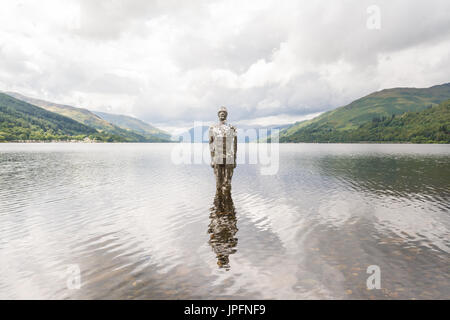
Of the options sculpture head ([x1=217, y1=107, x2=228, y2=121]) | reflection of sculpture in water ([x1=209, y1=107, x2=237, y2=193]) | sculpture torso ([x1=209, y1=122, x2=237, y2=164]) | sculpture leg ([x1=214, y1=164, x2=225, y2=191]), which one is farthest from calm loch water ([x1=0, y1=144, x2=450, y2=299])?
sculpture head ([x1=217, y1=107, x2=228, y2=121])

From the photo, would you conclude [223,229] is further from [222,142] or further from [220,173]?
[222,142]

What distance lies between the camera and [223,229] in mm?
16203

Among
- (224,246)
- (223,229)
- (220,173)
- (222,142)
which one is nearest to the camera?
(224,246)

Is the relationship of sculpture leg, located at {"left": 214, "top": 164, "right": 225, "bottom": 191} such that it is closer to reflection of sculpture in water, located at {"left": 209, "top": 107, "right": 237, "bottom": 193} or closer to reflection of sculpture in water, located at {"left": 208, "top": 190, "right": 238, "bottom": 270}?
reflection of sculpture in water, located at {"left": 209, "top": 107, "right": 237, "bottom": 193}

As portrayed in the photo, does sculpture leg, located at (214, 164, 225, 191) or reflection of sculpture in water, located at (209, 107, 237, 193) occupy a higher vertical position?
reflection of sculpture in water, located at (209, 107, 237, 193)

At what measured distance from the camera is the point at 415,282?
9656 millimetres

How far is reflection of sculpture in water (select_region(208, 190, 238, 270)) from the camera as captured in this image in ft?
40.6

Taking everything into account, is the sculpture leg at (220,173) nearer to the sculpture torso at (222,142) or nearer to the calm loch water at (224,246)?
the sculpture torso at (222,142)

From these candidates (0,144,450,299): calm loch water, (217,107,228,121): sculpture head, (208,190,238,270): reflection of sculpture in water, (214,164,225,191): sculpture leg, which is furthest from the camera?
(214,164,225,191): sculpture leg

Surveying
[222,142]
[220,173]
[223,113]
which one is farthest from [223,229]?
[223,113]

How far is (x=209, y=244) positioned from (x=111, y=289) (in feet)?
17.6

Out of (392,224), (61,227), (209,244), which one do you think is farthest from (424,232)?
(61,227)

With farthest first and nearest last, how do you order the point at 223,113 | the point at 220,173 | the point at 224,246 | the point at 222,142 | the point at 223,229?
the point at 220,173 < the point at 222,142 < the point at 223,113 < the point at 223,229 < the point at 224,246
